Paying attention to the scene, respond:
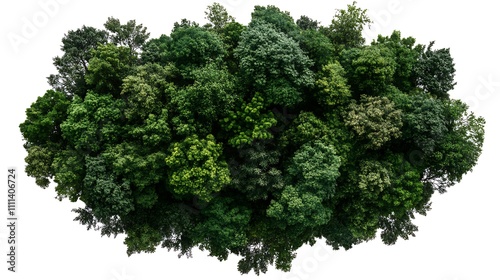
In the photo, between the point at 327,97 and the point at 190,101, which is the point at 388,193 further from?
the point at 190,101

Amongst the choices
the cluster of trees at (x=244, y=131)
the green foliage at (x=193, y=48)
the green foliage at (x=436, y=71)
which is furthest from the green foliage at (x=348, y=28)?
the green foliage at (x=193, y=48)

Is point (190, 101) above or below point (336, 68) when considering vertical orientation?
below

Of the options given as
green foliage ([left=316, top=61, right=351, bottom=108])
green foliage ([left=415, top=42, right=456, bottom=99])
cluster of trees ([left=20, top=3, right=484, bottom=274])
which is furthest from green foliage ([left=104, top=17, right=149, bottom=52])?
green foliage ([left=415, top=42, right=456, bottom=99])

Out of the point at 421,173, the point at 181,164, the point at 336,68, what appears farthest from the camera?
the point at 421,173

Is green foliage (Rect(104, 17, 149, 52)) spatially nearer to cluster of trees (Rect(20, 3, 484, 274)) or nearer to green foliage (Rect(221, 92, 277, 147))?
cluster of trees (Rect(20, 3, 484, 274))

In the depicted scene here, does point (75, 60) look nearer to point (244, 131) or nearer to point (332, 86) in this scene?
point (244, 131)

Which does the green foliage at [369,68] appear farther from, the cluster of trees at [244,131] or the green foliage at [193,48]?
the green foliage at [193,48]

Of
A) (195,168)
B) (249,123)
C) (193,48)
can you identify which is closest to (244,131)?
(249,123)

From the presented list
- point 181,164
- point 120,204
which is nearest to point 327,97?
point 181,164
